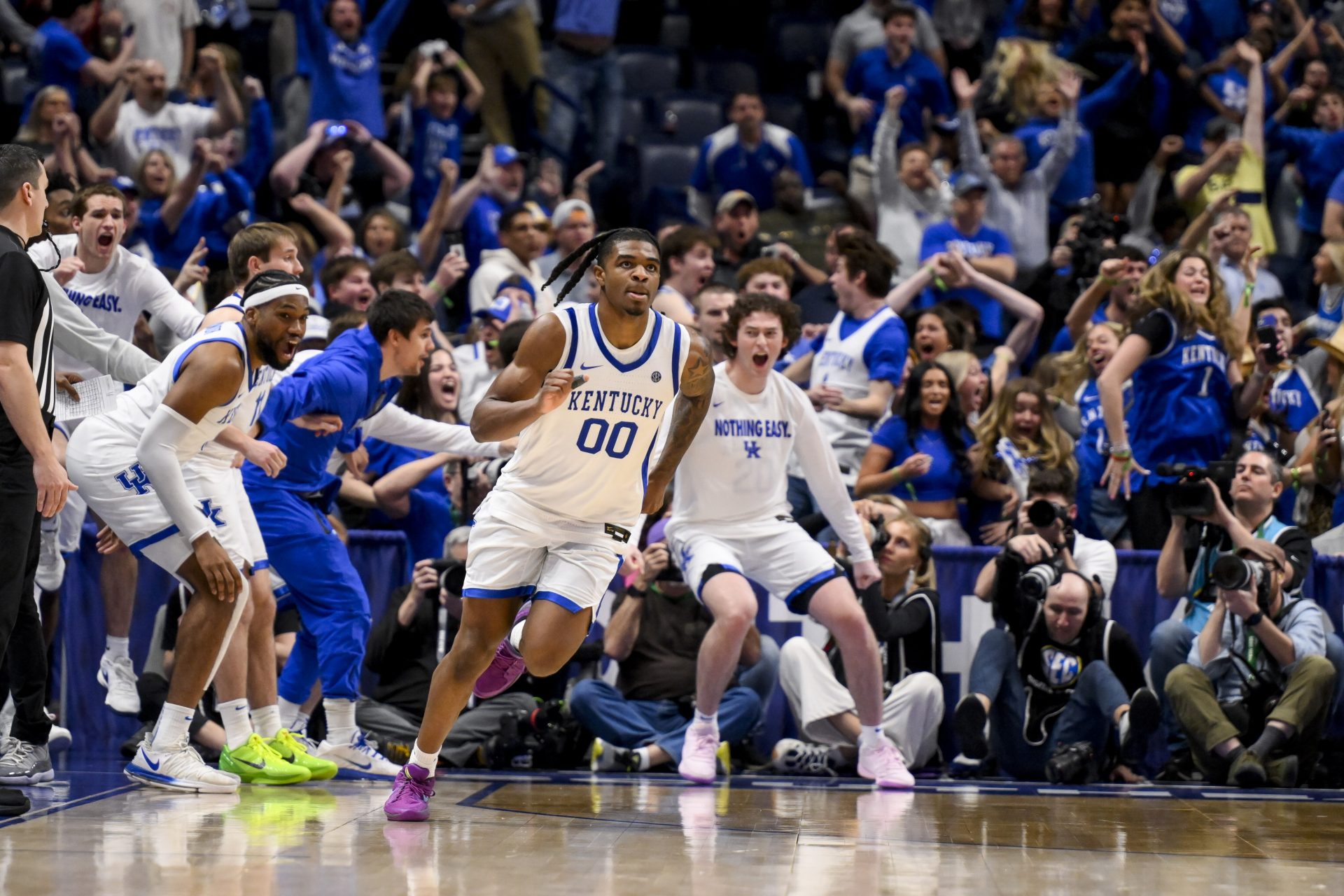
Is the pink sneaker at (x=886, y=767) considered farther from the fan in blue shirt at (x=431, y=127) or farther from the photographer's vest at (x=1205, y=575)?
the fan in blue shirt at (x=431, y=127)

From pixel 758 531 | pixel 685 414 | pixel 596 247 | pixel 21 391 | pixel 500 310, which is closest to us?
pixel 21 391

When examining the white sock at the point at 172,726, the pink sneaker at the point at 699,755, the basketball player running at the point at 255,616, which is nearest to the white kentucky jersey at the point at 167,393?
the basketball player running at the point at 255,616

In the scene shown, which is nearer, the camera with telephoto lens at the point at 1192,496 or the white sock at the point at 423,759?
the white sock at the point at 423,759

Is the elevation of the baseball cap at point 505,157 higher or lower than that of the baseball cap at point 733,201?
higher

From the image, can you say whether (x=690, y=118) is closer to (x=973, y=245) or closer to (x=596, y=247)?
(x=973, y=245)

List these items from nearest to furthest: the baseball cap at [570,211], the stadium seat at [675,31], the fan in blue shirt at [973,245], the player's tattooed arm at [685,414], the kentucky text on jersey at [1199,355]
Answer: the player's tattooed arm at [685,414] < the kentucky text on jersey at [1199,355] < the baseball cap at [570,211] < the fan in blue shirt at [973,245] < the stadium seat at [675,31]

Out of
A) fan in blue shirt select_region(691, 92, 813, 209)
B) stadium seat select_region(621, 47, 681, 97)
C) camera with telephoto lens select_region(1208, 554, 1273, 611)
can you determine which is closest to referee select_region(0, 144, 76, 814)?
camera with telephoto lens select_region(1208, 554, 1273, 611)

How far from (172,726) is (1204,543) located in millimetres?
4619

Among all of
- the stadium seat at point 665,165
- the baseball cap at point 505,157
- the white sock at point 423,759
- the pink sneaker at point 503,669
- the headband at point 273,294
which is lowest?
the white sock at point 423,759

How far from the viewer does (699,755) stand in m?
7.35

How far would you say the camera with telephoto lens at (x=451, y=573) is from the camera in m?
7.91

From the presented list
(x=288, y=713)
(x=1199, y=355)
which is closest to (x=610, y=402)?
(x=288, y=713)

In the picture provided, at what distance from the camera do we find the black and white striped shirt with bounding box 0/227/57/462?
5535mm

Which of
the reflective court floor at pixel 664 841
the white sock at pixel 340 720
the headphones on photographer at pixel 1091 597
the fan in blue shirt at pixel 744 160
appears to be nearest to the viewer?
the reflective court floor at pixel 664 841
